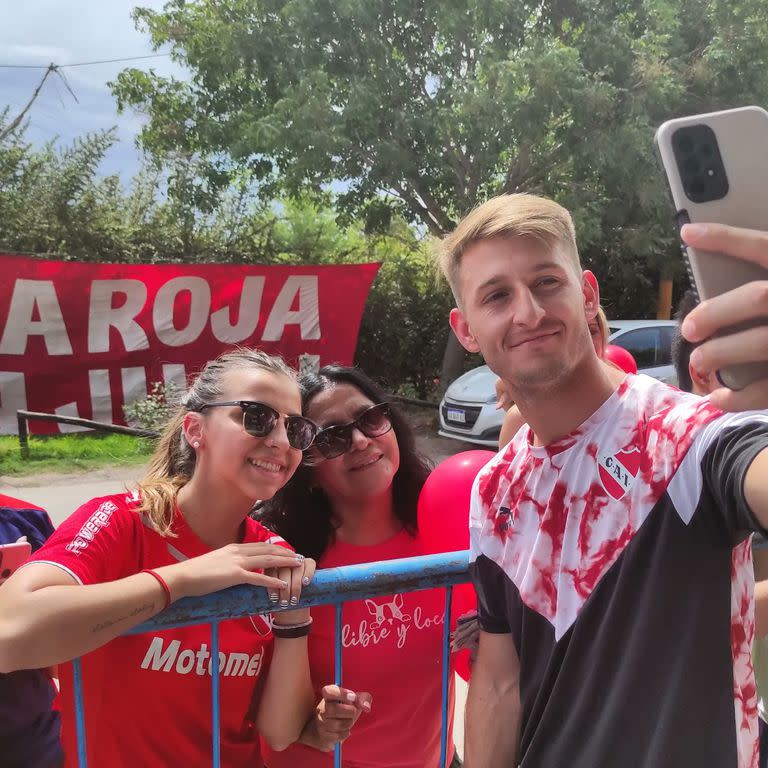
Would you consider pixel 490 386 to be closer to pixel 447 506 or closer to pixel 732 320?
pixel 447 506

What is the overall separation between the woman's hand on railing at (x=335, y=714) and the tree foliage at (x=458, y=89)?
9.58 metres

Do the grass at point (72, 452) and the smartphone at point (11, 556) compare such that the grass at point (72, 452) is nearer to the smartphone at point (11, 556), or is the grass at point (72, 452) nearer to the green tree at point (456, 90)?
Answer: the green tree at point (456, 90)

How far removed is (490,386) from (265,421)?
724 cm

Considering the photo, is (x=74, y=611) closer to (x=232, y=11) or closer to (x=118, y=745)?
(x=118, y=745)

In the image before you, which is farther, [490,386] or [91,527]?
[490,386]

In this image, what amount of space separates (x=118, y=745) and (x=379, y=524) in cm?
94

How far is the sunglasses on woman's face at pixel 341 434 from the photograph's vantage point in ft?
7.01

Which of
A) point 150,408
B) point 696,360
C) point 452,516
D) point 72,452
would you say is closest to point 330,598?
point 452,516

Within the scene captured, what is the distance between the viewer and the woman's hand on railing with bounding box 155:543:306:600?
1.48m

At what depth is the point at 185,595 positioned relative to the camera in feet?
4.86

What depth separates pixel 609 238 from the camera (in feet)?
44.0

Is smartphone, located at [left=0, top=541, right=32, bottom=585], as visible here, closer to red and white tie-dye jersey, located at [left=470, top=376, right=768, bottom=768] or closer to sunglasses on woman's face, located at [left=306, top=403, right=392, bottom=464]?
sunglasses on woman's face, located at [left=306, top=403, right=392, bottom=464]

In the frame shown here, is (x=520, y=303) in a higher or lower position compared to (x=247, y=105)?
lower

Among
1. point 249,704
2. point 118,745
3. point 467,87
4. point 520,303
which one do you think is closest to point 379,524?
point 249,704
